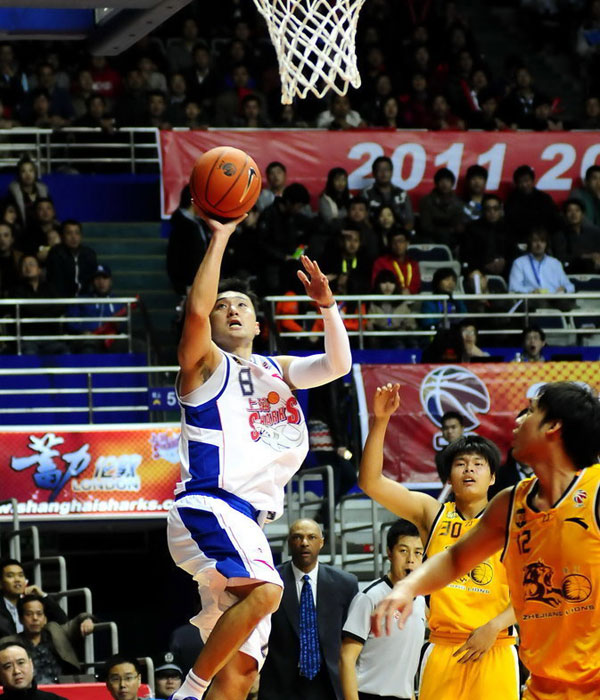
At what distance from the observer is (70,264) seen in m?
14.5

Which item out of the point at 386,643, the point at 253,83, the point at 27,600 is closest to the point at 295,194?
the point at 253,83

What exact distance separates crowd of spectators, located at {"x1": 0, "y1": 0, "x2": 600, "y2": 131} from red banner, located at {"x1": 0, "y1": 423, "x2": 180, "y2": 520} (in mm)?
5598

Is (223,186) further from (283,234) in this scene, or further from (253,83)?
(253,83)

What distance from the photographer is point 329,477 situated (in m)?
11.6

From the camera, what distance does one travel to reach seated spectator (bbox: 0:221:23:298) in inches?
564

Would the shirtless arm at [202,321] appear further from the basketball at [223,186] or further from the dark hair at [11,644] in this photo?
the dark hair at [11,644]

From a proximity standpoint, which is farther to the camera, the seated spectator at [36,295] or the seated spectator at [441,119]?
the seated spectator at [441,119]

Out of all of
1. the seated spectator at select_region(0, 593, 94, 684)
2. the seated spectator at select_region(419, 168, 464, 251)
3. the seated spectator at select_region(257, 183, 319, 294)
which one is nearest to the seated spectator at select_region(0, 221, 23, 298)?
the seated spectator at select_region(257, 183, 319, 294)

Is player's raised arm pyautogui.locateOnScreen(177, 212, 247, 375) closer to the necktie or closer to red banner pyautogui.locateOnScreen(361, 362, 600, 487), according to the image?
the necktie

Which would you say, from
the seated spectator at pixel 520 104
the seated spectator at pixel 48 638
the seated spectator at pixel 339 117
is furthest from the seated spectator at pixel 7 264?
the seated spectator at pixel 520 104

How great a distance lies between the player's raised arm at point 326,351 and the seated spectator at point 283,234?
7426 millimetres

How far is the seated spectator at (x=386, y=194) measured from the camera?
16016mm

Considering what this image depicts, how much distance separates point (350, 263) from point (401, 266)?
577 millimetres

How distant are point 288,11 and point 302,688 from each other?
4426 millimetres
